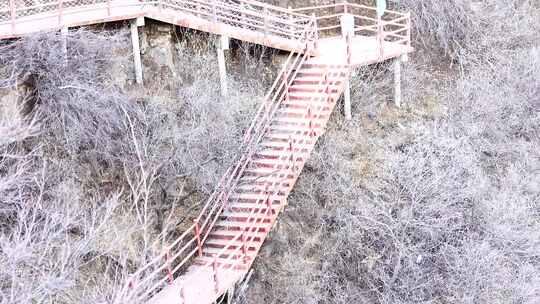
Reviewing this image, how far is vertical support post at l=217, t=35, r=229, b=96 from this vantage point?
45.8 feet

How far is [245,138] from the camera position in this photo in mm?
12977

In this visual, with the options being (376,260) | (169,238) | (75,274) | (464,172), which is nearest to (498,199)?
(464,172)

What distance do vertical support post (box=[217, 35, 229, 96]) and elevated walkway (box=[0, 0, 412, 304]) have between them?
0.19 m

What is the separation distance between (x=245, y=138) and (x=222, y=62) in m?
2.13

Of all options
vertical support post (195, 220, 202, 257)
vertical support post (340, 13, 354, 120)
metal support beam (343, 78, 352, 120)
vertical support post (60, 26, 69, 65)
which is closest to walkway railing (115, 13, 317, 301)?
vertical support post (195, 220, 202, 257)

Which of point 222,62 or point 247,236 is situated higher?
point 222,62

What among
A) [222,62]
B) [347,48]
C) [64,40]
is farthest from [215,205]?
[347,48]

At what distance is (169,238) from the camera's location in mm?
12695

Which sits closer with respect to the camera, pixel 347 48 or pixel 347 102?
pixel 347 48

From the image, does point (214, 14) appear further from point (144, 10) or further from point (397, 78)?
point (397, 78)

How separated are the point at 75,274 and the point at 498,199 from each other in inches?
363

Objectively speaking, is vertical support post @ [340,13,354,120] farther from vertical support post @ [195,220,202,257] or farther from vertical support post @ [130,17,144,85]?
vertical support post @ [195,220,202,257]

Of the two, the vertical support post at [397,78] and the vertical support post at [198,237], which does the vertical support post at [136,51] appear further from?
the vertical support post at [397,78]

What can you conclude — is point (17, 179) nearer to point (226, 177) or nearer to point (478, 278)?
point (226, 177)
